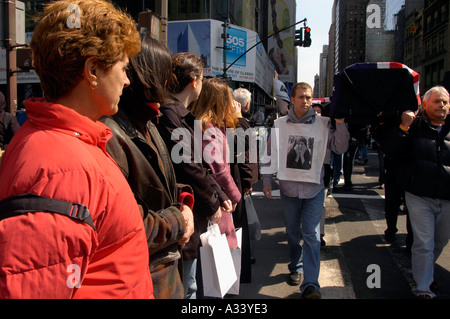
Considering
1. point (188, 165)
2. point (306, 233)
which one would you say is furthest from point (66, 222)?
point (306, 233)

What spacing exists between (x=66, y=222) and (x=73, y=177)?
12cm

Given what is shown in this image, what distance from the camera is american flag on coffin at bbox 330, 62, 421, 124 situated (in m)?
3.28

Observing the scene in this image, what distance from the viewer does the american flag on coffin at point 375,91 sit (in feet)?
10.7

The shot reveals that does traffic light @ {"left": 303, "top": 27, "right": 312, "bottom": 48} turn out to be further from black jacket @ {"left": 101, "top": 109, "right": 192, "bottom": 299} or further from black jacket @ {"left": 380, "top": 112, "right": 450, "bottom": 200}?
black jacket @ {"left": 101, "top": 109, "right": 192, "bottom": 299}

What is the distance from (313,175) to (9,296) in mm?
3330

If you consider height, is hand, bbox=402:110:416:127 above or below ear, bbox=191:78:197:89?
below

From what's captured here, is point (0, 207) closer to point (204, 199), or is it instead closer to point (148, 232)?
point (148, 232)

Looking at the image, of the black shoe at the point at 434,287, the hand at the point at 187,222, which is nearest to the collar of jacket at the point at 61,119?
the hand at the point at 187,222

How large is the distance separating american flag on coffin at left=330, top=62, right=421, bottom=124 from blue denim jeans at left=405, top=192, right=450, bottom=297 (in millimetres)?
977

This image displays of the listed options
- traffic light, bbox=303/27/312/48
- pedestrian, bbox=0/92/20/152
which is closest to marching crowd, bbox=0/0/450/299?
pedestrian, bbox=0/92/20/152

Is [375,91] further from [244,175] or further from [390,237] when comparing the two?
[390,237]

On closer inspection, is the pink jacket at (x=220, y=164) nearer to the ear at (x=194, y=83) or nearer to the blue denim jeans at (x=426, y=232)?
the ear at (x=194, y=83)

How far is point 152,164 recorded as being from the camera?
5.50 feet

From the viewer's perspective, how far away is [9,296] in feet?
2.77
